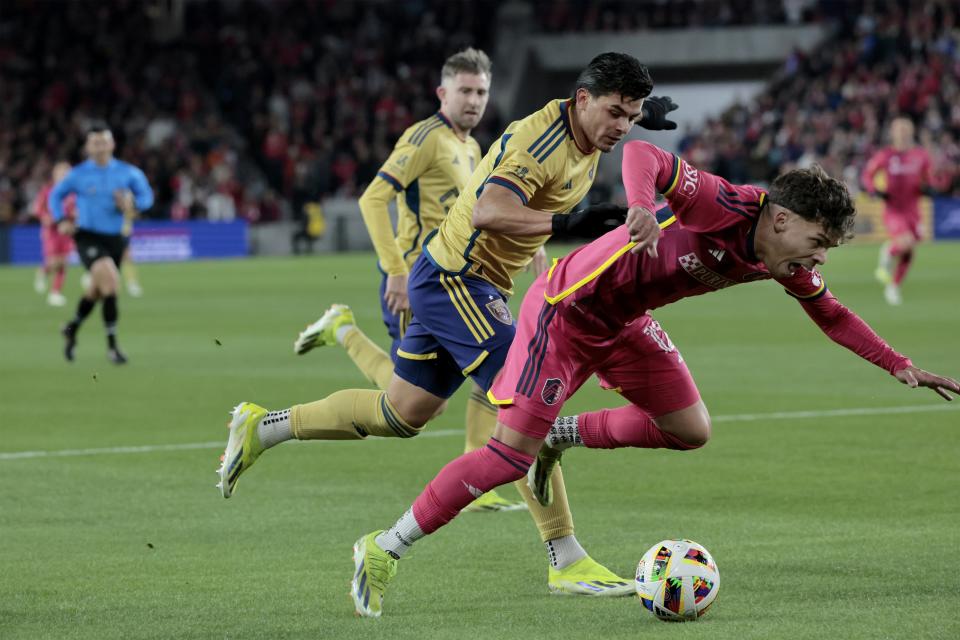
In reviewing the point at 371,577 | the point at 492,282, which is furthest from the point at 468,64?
the point at 371,577

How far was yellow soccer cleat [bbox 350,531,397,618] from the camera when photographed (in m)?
5.68

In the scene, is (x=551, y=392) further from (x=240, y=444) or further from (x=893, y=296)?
(x=893, y=296)

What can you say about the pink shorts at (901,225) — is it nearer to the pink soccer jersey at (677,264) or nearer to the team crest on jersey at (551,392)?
the pink soccer jersey at (677,264)

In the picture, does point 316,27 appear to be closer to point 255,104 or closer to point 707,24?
point 255,104

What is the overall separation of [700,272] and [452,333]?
125cm

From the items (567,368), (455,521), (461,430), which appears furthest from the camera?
(461,430)

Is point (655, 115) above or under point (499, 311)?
above

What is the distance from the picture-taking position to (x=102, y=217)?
1605cm

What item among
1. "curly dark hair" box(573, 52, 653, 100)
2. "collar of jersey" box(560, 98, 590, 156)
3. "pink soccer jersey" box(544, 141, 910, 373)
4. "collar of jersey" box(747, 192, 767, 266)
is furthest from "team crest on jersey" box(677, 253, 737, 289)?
"collar of jersey" box(560, 98, 590, 156)

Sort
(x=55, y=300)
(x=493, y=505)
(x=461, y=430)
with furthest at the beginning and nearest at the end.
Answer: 1. (x=55, y=300)
2. (x=461, y=430)
3. (x=493, y=505)

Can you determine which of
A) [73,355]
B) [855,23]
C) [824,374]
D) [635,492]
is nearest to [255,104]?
[855,23]

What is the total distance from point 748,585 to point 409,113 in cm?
3953

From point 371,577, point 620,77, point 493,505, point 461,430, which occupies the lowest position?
point 461,430

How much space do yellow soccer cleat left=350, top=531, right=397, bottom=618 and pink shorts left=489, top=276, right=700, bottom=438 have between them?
2.16 ft
